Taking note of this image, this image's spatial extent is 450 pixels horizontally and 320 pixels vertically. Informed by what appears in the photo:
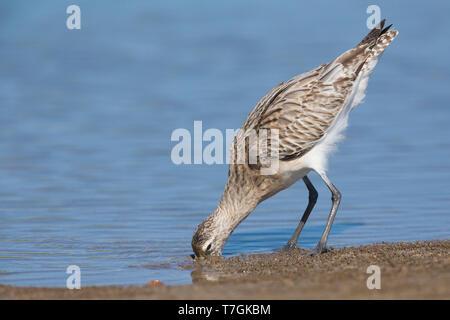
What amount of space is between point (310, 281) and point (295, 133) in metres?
3.33

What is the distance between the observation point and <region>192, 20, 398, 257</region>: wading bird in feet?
32.3

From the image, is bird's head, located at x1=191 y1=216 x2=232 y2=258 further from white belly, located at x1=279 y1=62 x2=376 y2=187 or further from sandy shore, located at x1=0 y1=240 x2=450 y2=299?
white belly, located at x1=279 y1=62 x2=376 y2=187

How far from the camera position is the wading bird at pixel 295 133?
9.84 metres

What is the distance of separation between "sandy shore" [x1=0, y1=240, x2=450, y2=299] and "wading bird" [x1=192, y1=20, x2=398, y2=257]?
1144 millimetres

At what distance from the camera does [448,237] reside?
988 cm

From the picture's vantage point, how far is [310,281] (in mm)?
6883

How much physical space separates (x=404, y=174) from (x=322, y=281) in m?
6.71

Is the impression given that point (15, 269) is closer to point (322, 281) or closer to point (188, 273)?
point (188, 273)

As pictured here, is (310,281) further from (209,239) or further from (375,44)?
(375,44)

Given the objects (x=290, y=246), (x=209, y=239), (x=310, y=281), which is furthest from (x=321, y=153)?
(x=310, y=281)

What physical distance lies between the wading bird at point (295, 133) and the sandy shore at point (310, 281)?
114 cm

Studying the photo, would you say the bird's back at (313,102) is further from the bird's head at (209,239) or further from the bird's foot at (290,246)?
the bird's head at (209,239)

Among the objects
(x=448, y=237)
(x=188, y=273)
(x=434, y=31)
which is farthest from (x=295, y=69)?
(x=188, y=273)

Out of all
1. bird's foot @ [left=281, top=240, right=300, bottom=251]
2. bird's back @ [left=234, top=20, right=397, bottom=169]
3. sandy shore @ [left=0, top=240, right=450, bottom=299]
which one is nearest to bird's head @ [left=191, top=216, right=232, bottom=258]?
sandy shore @ [left=0, top=240, right=450, bottom=299]
